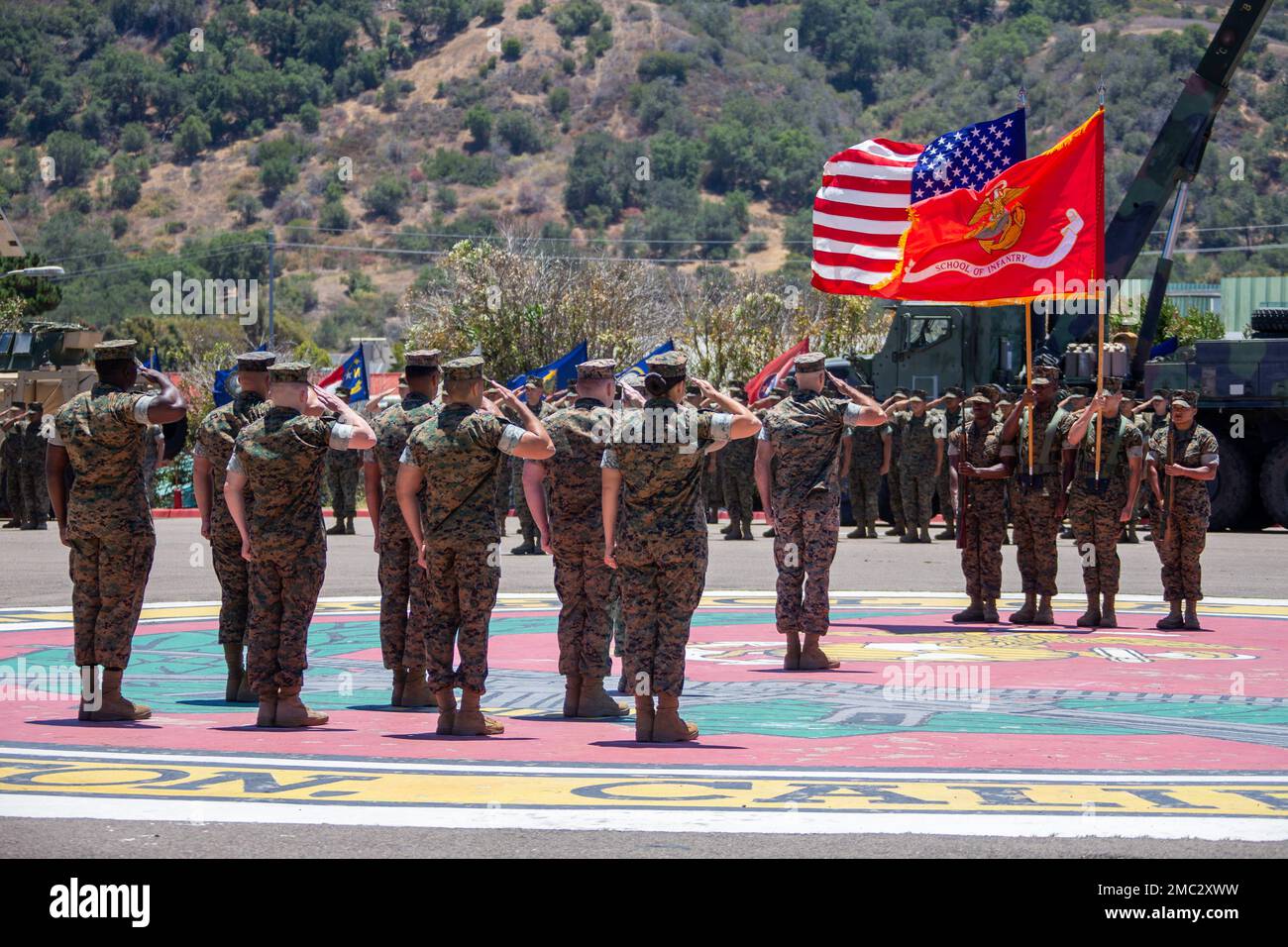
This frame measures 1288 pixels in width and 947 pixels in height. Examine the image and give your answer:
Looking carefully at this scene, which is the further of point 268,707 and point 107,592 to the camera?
point 107,592

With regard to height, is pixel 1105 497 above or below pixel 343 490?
above

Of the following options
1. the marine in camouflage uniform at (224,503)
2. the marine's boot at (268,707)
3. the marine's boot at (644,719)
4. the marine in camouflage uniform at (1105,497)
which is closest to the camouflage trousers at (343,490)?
the marine in camouflage uniform at (1105,497)

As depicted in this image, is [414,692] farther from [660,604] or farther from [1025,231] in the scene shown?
[1025,231]

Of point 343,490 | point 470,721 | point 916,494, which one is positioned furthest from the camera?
point 343,490

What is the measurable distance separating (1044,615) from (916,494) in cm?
1020

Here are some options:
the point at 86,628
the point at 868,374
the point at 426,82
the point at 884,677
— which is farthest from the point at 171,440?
the point at 426,82

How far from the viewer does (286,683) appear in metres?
10.0

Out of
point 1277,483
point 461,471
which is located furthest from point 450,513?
point 1277,483

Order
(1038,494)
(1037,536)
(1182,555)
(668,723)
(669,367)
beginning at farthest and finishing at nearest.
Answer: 1. (1037,536)
2. (1038,494)
3. (1182,555)
4. (668,723)
5. (669,367)

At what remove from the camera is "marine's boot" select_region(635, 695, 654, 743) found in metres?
9.64

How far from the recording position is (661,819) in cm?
754

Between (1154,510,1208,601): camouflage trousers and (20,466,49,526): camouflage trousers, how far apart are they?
1916cm

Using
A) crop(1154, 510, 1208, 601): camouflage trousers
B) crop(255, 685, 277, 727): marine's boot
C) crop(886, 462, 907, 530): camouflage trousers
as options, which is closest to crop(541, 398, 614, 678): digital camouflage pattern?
crop(255, 685, 277, 727): marine's boot

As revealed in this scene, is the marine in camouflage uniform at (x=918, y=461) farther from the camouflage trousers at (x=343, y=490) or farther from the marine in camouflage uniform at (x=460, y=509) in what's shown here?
the marine in camouflage uniform at (x=460, y=509)
